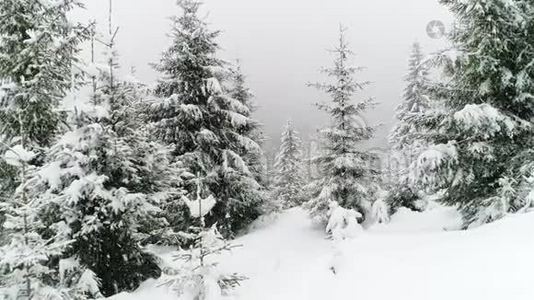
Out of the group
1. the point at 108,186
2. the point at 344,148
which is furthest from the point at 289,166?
the point at 108,186

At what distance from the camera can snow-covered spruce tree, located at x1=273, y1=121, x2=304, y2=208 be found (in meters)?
35.9

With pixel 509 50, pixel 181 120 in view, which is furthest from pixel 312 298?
pixel 181 120

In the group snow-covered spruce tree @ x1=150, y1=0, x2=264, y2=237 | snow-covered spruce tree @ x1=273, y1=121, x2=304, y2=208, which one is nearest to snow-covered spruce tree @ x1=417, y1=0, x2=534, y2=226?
snow-covered spruce tree @ x1=150, y1=0, x2=264, y2=237

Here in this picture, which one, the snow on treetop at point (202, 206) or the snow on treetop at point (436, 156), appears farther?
the snow on treetop at point (436, 156)

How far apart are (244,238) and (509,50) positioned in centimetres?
1149

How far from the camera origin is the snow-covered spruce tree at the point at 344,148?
1764 cm

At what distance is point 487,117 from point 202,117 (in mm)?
10303

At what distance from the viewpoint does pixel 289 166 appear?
36.2 meters

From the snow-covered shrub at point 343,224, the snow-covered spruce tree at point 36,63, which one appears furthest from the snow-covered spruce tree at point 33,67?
the snow-covered shrub at point 343,224

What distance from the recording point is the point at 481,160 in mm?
11188

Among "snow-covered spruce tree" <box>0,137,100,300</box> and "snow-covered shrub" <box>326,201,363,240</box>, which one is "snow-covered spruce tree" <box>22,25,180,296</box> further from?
"snow-covered shrub" <box>326,201,363,240</box>

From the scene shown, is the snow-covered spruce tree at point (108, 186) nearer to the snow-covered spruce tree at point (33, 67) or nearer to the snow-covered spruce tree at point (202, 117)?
the snow-covered spruce tree at point (33, 67)

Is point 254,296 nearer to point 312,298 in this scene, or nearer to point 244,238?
point 312,298

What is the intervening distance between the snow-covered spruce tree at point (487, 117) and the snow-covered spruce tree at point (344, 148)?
19.4ft
